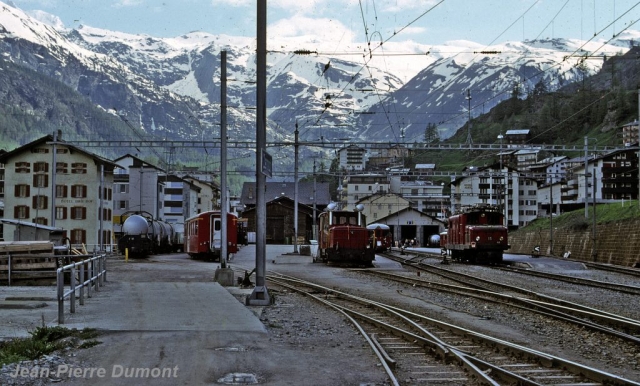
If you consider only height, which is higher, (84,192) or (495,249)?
(84,192)

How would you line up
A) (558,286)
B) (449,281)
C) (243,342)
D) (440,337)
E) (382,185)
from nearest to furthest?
1. (243,342)
2. (440,337)
3. (558,286)
4. (449,281)
5. (382,185)

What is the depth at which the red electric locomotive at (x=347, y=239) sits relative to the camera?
4259 cm

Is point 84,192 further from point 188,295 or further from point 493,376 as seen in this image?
point 493,376

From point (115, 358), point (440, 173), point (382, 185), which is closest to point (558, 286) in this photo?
point (115, 358)

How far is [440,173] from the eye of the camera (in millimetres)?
61219

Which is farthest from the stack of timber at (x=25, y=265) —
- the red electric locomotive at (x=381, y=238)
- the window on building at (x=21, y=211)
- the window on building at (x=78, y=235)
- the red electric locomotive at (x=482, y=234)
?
the window on building at (x=21, y=211)

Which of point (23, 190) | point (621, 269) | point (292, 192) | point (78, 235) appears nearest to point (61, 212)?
point (78, 235)

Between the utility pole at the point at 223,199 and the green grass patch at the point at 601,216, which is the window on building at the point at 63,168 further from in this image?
the utility pole at the point at 223,199

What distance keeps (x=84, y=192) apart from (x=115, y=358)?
77.6 metres

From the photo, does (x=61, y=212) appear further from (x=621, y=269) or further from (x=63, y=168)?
(x=621, y=269)

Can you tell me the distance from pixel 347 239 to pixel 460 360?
31637mm

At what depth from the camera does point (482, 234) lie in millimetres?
44781

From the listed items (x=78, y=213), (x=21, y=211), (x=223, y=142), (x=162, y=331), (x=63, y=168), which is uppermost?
(x=63, y=168)

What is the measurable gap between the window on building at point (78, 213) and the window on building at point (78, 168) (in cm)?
391
